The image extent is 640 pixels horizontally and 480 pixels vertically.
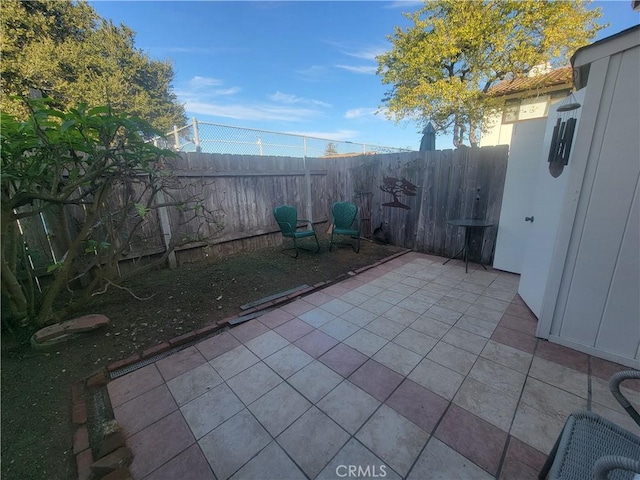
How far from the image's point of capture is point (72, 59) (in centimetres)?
941

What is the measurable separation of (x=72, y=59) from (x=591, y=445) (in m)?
15.6

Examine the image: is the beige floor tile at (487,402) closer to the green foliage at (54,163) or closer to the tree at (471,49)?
the green foliage at (54,163)

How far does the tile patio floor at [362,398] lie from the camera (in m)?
1.17

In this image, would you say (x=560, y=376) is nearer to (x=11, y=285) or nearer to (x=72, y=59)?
(x=11, y=285)

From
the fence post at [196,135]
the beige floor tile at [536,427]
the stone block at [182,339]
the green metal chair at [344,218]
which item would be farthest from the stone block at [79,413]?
the fence post at [196,135]

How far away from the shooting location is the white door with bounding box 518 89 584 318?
2008 mm

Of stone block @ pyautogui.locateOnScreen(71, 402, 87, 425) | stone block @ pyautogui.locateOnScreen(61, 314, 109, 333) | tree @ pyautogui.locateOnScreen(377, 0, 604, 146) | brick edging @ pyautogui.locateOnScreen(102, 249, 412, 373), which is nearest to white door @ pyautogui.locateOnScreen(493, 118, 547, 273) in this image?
brick edging @ pyautogui.locateOnScreen(102, 249, 412, 373)

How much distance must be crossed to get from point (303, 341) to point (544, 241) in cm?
236

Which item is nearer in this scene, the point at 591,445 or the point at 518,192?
the point at 591,445

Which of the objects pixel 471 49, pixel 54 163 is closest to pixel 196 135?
pixel 54 163

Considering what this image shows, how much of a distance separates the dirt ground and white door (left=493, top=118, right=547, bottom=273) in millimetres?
1712

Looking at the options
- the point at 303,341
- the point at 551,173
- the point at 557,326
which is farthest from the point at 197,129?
the point at 557,326

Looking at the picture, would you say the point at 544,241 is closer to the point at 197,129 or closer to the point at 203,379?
the point at 203,379

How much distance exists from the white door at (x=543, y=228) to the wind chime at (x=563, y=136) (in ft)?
0.16
